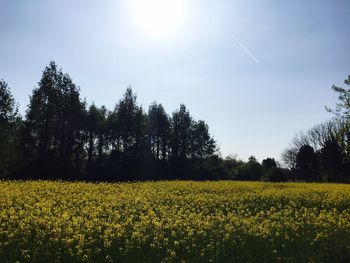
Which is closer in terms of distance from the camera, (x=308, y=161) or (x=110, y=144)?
(x=110, y=144)

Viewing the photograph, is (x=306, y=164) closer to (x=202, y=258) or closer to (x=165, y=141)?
(x=165, y=141)

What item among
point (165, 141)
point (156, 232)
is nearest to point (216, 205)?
point (156, 232)

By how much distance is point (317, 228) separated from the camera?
16.9m

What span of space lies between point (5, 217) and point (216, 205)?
1210cm

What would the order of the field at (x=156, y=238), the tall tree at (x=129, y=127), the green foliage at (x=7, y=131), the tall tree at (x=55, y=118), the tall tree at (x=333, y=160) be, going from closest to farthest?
the field at (x=156, y=238) < the green foliage at (x=7, y=131) < the tall tree at (x=55, y=118) < the tall tree at (x=129, y=127) < the tall tree at (x=333, y=160)

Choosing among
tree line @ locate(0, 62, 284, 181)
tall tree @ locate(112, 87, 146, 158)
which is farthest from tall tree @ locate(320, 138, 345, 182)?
tall tree @ locate(112, 87, 146, 158)

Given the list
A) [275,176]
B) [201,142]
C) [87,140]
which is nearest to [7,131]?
[87,140]

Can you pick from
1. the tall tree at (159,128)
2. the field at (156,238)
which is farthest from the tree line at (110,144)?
the field at (156,238)

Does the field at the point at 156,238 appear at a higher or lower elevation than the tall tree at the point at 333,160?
lower

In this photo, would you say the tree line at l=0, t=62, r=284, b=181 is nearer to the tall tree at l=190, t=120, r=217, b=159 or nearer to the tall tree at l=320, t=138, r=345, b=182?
the tall tree at l=190, t=120, r=217, b=159

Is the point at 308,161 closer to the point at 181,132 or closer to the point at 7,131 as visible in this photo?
the point at 181,132

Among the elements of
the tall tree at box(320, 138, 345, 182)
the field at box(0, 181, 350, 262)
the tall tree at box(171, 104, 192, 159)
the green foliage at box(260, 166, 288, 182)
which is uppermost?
the tall tree at box(171, 104, 192, 159)

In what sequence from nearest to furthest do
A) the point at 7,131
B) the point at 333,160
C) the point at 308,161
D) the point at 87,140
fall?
1. the point at 7,131
2. the point at 87,140
3. the point at 333,160
4. the point at 308,161

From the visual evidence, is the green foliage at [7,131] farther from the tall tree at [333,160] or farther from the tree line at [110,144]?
the tall tree at [333,160]
